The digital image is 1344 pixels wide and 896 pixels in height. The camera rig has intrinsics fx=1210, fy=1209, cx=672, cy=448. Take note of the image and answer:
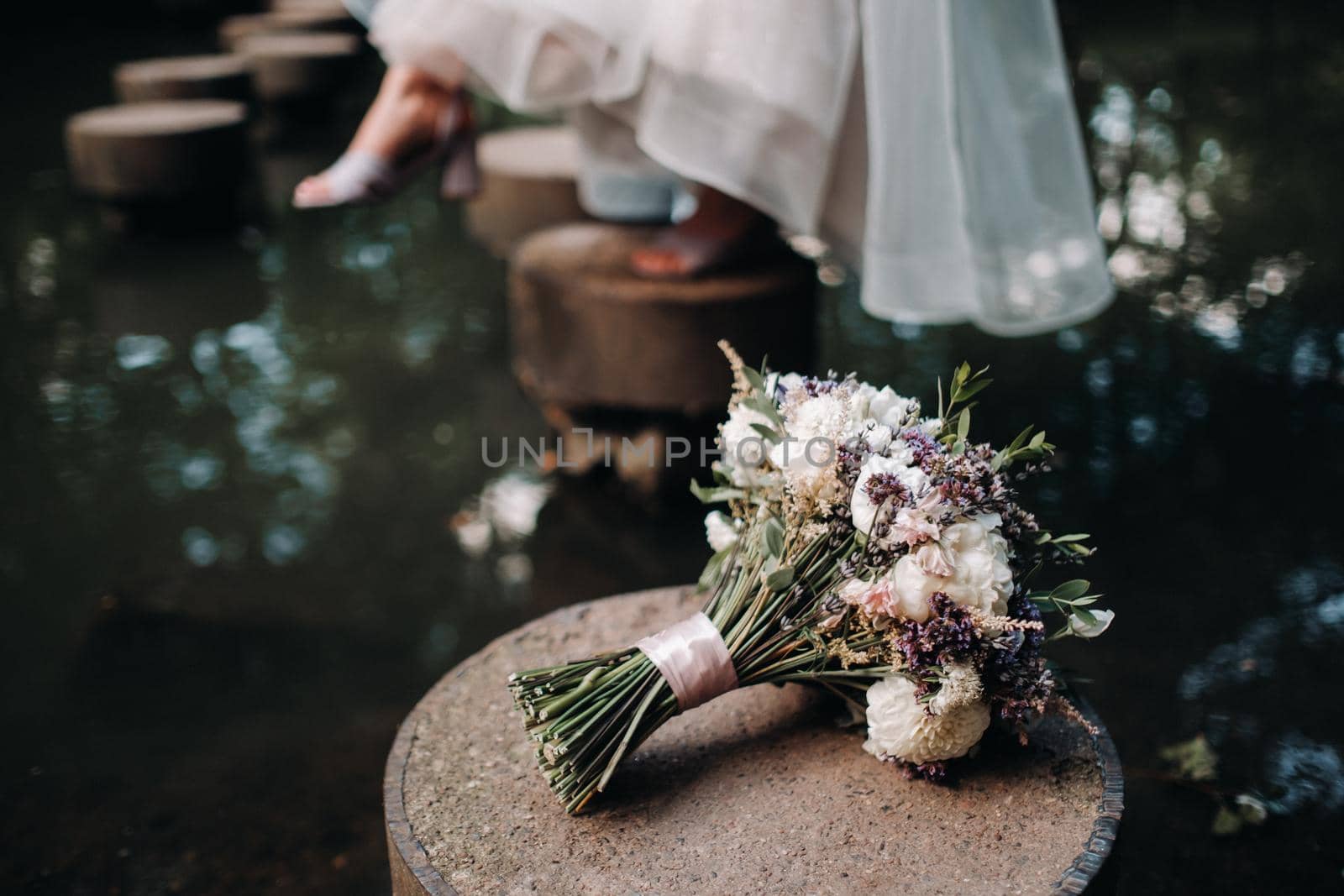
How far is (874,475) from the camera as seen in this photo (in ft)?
4.25

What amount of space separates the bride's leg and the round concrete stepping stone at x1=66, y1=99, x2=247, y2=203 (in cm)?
253

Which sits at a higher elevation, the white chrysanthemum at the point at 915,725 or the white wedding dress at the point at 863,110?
the white wedding dress at the point at 863,110

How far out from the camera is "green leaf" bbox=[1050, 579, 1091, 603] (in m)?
1.32

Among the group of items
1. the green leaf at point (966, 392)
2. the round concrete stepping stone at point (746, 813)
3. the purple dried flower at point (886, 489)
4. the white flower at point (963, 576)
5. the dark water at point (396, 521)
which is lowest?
the dark water at point (396, 521)

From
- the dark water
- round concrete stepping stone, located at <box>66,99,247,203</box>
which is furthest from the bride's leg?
round concrete stepping stone, located at <box>66,99,247,203</box>

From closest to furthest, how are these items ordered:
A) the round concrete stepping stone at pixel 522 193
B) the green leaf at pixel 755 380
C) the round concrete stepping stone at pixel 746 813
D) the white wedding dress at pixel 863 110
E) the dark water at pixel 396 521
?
the round concrete stepping stone at pixel 746 813 < the green leaf at pixel 755 380 < the dark water at pixel 396 521 < the white wedding dress at pixel 863 110 < the round concrete stepping stone at pixel 522 193

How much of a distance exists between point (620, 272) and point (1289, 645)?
1.59 m

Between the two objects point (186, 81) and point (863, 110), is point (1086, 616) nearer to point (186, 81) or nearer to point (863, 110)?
point (863, 110)

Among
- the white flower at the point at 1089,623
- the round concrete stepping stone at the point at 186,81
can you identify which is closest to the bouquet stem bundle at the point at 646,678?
the white flower at the point at 1089,623

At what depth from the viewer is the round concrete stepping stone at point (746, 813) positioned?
1.22 m

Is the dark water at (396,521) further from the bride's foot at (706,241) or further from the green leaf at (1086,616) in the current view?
the bride's foot at (706,241)

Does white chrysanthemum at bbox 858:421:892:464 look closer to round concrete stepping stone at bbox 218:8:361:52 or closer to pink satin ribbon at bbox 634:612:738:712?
pink satin ribbon at bbox 634:612:738:712

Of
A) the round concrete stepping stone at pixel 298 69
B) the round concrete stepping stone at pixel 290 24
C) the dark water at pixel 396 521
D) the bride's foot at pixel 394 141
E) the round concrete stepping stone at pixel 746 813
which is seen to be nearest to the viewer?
the round concrete stepping stone at pixel 746 813

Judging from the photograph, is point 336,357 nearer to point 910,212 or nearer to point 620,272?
point 620,272
